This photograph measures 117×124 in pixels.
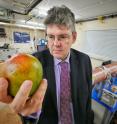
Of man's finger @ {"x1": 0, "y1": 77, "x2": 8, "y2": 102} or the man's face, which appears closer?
man's finger @ {"x1": 0, "y1": 77, "x2": 8, "y2": 102}

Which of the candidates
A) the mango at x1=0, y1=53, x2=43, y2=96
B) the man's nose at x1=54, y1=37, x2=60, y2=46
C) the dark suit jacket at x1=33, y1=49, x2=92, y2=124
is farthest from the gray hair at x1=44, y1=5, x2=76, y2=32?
the mango at x1=0, y1=53, x2=43, y2=96

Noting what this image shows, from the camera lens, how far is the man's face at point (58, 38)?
1.25 metres

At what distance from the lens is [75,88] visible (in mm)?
1368

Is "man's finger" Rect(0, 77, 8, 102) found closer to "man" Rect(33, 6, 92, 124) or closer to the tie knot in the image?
"man" Rect(33, 6, 92, 124)

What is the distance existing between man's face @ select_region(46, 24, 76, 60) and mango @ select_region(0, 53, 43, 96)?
0.69 m

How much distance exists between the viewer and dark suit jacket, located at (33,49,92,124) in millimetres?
1302

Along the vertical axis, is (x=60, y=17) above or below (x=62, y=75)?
above

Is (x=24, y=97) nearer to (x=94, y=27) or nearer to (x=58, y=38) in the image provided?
(x=58, y=38)

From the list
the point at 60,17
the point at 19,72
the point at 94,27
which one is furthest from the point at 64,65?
the point at 94,27

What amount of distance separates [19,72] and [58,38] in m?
0.79

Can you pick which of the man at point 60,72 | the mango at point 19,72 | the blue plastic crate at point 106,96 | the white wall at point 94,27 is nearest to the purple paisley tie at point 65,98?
the man at point 60,72

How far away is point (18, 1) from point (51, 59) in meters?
2.89

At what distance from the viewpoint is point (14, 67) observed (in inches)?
21.2

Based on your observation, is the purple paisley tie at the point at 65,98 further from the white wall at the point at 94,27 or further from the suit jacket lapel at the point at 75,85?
the white wall at the point at 94,27
